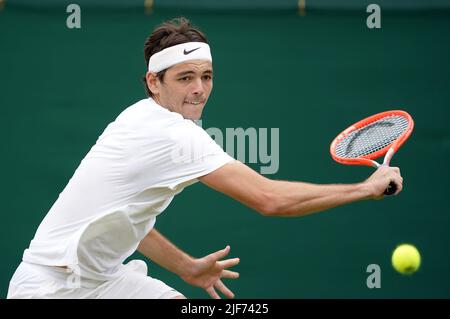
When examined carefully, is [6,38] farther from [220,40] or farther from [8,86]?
[220,40]

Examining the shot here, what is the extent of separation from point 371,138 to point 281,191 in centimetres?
100

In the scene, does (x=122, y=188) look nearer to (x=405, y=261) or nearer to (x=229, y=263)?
(x=229, y=263)

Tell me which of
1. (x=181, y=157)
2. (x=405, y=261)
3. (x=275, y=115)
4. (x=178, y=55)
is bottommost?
(x=405, y=261)

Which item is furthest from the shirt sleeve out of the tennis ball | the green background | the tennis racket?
the green background

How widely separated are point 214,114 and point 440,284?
186cm

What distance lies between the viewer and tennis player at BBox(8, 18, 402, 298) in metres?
4.02

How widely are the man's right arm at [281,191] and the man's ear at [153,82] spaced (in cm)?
70

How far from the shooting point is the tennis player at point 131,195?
4023mm

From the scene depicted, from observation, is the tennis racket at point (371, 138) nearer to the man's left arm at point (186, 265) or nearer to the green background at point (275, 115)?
the man's left arm at point (186, 265)

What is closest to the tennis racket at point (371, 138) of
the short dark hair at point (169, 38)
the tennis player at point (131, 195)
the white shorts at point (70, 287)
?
the tennis player at point (131, 195)

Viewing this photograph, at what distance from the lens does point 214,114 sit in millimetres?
6508

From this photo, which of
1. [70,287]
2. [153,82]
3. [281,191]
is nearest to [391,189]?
[281,191]

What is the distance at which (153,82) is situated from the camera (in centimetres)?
459
